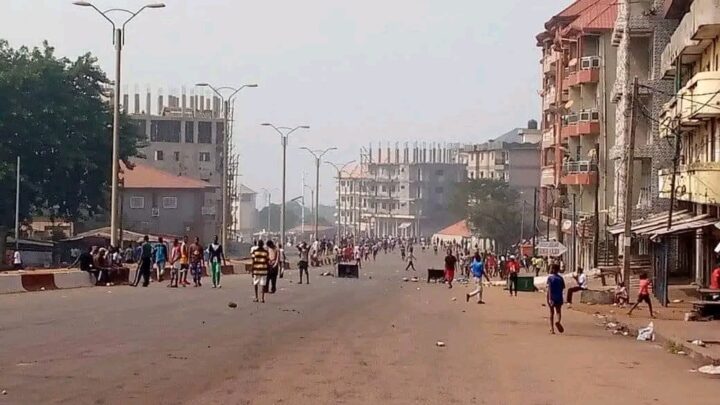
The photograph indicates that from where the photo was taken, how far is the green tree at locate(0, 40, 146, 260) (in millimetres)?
76562

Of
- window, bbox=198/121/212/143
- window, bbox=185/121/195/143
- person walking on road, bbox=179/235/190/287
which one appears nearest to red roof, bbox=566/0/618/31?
person walking on road, bbox=179/235/190/287

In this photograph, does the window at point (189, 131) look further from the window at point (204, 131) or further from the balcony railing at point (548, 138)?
the balcony railing at point (548, 138)

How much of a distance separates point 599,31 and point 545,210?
22627mm

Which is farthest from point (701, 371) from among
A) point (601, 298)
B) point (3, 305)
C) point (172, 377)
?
point (601, 298)

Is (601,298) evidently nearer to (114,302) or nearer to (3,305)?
(114,302)

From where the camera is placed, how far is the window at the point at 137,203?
11312 centimetres

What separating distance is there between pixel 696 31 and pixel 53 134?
160 feet

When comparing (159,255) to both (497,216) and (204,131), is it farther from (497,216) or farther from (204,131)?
(204,131)

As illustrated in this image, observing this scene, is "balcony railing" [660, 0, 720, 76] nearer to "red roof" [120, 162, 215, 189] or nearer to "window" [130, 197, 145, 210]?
"red roof" [120, 162, 215, 189]

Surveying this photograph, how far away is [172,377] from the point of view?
15273 mm

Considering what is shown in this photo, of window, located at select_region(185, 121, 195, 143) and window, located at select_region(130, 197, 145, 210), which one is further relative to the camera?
window, located at select_region(185, 121, 195, 143)

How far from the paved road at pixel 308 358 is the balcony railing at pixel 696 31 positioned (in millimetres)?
10020

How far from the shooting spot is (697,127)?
43.8m

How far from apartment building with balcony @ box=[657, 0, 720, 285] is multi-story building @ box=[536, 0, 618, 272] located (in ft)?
83.1
